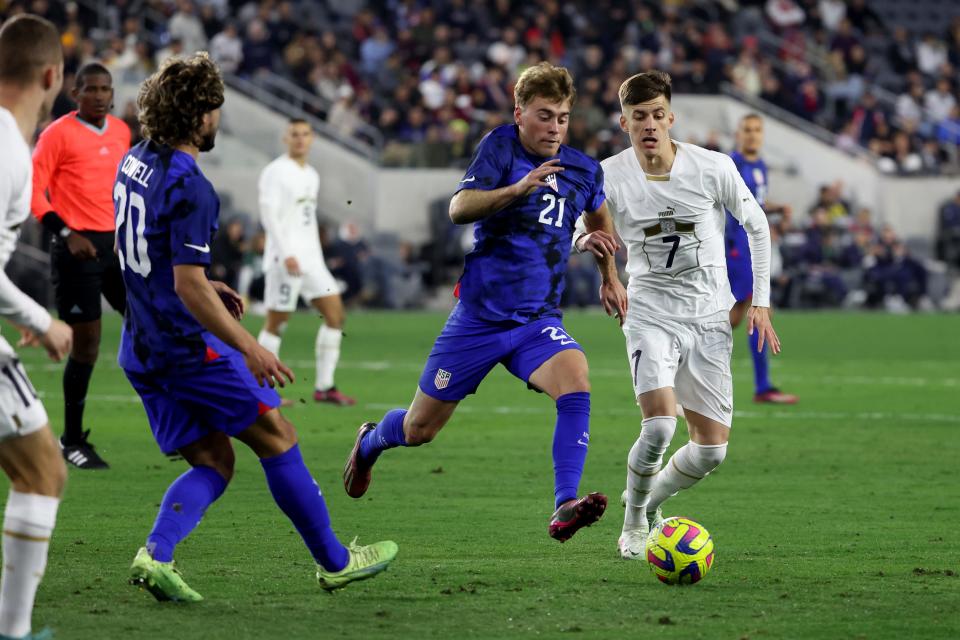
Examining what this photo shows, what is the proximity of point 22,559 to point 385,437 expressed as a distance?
283cm

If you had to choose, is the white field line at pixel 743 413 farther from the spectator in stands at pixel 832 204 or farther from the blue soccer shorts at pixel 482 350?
the spectator in stands at pixel 832 204

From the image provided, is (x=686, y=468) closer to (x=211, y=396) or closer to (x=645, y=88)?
(x=645, y=88)

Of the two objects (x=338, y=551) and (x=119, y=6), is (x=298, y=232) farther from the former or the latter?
(x=119, y=6)

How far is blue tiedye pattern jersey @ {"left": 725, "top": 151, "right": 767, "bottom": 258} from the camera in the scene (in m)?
13.2

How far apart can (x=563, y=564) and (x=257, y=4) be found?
2584 centimetres

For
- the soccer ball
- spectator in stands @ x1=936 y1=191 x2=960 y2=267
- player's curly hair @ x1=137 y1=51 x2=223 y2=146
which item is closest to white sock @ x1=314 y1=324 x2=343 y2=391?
the soccer ball

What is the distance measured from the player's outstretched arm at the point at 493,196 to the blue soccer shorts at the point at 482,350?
1.78 feet

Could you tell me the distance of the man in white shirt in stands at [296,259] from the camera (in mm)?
13328

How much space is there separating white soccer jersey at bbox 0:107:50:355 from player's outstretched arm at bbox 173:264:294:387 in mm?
720

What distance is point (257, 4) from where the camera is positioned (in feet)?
101

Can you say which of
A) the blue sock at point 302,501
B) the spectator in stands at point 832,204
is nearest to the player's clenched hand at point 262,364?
the blue sock at point 302,501

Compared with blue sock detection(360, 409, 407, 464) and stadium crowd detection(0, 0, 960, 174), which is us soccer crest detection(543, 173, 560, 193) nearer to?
blue sock detection(360, 409, 407, 464)

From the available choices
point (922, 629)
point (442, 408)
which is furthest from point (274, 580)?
point (922, 629)

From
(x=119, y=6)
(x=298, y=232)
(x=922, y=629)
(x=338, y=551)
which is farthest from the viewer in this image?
(x=119, y=6)
